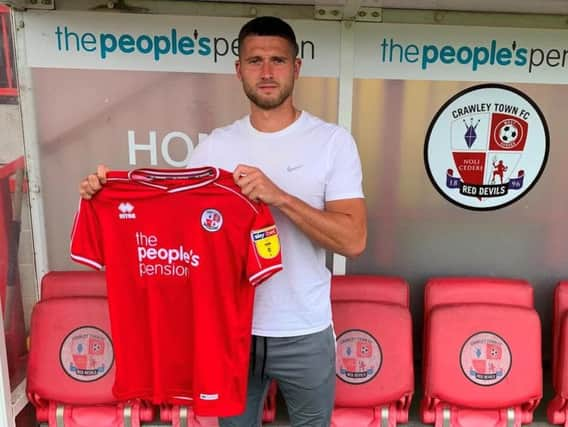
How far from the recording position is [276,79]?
1.60 m

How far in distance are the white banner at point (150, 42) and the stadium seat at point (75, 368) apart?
1.07m

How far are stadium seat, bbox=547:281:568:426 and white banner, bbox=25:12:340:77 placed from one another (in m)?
1.44

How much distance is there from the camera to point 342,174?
1613mm

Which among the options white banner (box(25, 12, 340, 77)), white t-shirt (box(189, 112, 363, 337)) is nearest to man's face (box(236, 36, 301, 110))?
white t-shirt (box(189, 112, 363, 337))

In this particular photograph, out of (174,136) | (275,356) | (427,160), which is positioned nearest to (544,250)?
(427,160)

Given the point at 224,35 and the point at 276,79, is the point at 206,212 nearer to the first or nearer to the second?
the point at 276,79

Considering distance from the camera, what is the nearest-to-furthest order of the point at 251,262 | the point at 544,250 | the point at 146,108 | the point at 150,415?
the point at 251,262 → the point at 150,415 → the point at 146,108 → the point at 544,250

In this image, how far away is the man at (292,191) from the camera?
1.60 m

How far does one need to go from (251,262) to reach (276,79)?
1.75 ft

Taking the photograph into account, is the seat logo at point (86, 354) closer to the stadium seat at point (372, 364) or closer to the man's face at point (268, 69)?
the stadium seat at point (372, 364)

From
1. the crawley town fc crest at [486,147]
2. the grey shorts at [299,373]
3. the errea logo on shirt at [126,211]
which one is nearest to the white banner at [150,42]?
the crawley town fc crest at [486,147]

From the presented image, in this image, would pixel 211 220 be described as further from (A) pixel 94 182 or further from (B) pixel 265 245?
(A) pixel 94 182

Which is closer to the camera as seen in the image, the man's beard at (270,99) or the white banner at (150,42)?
the man's beard at (270,99)

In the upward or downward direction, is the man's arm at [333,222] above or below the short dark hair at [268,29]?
below
